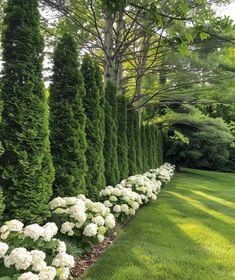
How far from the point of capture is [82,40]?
1133cm

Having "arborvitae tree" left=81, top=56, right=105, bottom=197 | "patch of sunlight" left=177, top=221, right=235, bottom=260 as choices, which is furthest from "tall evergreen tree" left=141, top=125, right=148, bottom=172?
"patch of sunlight" left=177, top=221, right=235, bottom=260

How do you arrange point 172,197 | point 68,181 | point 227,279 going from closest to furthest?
point 227,279 < point 68,181 < point 172,197

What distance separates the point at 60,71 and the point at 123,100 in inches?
171

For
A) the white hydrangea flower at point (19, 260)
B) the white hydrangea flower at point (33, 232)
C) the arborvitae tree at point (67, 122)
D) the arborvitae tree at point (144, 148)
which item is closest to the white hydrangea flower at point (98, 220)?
the arborvitae tree at point (67, 122)

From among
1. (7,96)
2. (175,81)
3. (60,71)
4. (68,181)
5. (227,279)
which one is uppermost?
(175,81)

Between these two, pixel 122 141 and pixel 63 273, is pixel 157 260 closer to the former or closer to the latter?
pixel 63 273

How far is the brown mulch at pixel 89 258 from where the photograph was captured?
3979 mm

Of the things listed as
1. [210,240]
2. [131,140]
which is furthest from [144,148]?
[210,240]

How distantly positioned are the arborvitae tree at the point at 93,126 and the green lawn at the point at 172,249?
3.58 feet

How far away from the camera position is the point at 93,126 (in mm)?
6898

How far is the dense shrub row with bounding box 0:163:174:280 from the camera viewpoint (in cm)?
277

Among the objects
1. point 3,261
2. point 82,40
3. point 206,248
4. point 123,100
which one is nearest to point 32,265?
point 3,261

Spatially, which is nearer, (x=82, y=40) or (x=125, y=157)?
(x=125, y=157)

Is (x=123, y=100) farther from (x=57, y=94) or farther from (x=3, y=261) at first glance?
(x=3, y=261)
